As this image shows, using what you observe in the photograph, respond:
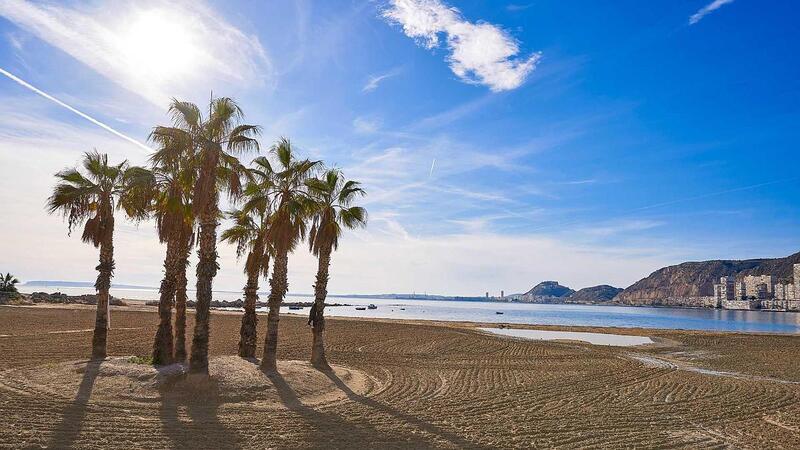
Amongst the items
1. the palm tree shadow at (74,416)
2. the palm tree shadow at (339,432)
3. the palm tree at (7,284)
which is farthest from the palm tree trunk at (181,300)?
the palm tree at (7,284)

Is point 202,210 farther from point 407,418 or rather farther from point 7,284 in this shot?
point 7,284

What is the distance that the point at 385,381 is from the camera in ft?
57.0

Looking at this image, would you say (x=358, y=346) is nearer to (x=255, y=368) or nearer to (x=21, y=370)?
(x=255, y=368)

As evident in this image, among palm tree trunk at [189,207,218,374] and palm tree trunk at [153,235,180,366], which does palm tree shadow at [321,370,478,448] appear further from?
palm tree trunk at [153,235,180,366]

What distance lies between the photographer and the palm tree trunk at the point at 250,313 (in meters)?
19.6

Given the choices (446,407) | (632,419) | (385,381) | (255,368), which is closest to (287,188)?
(255,368)

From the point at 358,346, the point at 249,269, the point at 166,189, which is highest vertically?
the point at 166,189

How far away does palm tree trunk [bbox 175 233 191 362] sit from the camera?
16391 mm

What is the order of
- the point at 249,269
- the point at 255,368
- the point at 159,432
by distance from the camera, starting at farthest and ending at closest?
the point at 249,269 < the point at 255,368 < the point at 159,432

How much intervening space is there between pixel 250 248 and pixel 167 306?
5618 mm

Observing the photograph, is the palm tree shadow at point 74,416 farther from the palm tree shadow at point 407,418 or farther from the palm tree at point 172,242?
the palm tree shadow at point 407,418

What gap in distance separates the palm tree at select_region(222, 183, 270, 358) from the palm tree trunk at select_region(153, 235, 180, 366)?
266 cm

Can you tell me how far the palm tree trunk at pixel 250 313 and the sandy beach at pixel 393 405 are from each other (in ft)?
8.47

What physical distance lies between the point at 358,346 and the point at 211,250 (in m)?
15.9
